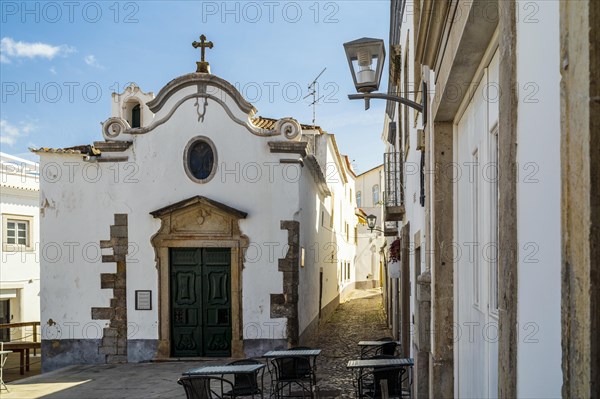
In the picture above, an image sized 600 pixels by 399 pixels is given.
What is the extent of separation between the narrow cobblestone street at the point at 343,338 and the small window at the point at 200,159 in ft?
15.0

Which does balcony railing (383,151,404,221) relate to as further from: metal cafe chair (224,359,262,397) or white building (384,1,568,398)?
white building (384,1,568,398)

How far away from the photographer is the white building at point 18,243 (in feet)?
71.8

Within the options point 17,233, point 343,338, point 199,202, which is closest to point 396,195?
point 199,202

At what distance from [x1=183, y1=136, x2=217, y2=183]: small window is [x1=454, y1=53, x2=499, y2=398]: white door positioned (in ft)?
31.8

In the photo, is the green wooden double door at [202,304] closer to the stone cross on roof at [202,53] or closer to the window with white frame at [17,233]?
the stone cross on roof at [202,53]

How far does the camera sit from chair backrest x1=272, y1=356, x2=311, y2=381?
344 inches

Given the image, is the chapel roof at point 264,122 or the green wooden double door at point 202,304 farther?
the chapel roof at point 264,122

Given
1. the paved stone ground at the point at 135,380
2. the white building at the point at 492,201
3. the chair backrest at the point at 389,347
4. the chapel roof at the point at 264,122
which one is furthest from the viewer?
the chapel roof at the point at 264,122

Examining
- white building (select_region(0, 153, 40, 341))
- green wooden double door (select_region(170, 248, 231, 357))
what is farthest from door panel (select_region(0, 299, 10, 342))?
green wooden double door (select_region(170, 248, 231, 357))

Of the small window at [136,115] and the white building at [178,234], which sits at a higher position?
the small window at [136,115]

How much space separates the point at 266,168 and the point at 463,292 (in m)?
9.73

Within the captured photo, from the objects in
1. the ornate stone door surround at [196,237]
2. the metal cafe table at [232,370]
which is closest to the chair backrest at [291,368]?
the metal cafe table at [232,370]

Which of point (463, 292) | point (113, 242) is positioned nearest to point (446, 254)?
point (463, 292)

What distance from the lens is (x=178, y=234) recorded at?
1351cm
